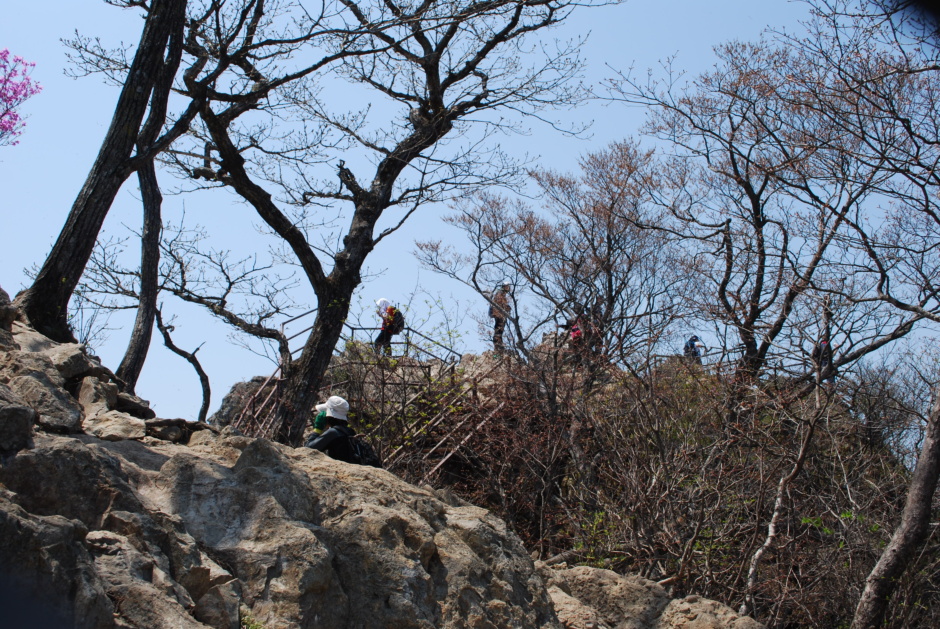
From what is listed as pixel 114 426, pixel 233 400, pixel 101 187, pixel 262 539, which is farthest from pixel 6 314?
pixel 233 400

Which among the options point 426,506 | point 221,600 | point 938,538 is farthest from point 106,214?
point 938,538

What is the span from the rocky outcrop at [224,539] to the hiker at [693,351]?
4.54 meters

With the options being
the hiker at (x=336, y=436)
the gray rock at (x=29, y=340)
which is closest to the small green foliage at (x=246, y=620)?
the gray rock at (x=29, y=340)

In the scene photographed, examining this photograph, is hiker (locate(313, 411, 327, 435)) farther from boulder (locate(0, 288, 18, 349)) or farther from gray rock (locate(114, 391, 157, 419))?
boulder (locate(0, 288, 18, 349))

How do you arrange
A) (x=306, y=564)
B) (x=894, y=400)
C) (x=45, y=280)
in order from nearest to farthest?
1. (x=306, y=564)
2. (x=45, y=280)
3. (x=894, y=400)

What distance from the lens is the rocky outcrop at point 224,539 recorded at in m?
2.95

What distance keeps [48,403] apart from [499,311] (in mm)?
10497

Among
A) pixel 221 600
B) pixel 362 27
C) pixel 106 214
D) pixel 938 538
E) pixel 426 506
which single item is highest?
pixel 362 27

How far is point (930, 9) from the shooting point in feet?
7.87

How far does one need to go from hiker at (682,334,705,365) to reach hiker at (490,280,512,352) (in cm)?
276

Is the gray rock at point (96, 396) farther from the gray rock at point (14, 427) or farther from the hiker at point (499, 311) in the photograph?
the hiker at point (499, 311)

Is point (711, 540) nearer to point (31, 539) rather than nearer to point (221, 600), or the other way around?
point (221, 600)

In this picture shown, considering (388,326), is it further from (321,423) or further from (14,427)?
(14,427)

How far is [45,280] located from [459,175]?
563cm
